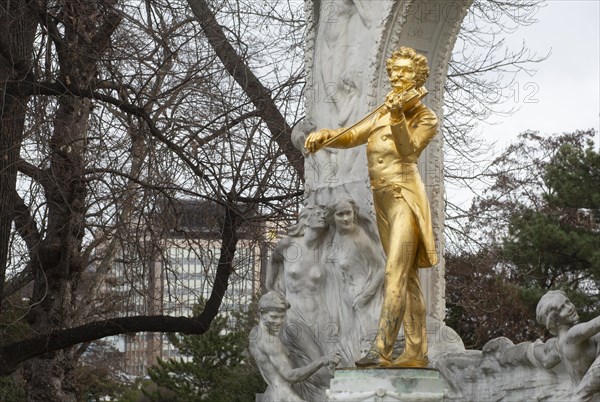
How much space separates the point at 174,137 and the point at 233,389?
12875mm

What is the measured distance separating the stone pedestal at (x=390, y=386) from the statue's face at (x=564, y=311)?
94cm

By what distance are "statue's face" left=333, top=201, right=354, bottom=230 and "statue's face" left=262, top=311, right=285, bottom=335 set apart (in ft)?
2.98

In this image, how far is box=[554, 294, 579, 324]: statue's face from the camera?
1058cm

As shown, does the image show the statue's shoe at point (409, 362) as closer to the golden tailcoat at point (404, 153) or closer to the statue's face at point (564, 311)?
the golden tailcoat at point (404, 153)

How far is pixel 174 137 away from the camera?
16.0 metres

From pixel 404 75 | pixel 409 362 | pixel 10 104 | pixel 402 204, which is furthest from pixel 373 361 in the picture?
pixel 10 104

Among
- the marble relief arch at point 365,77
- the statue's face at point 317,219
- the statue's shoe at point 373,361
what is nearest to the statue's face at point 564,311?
the statue's shoe at point 373,361

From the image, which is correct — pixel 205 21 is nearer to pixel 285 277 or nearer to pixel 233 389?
pixel 285 277

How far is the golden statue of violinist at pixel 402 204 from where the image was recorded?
10711mm

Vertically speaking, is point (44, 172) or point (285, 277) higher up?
point (44, 172)

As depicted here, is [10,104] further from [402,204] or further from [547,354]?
[547,354]

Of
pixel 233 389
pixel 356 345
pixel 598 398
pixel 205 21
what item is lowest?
pixel 598 398

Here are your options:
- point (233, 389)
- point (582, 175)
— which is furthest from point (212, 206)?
point (233, 389)

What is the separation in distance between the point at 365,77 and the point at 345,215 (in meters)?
1.32
